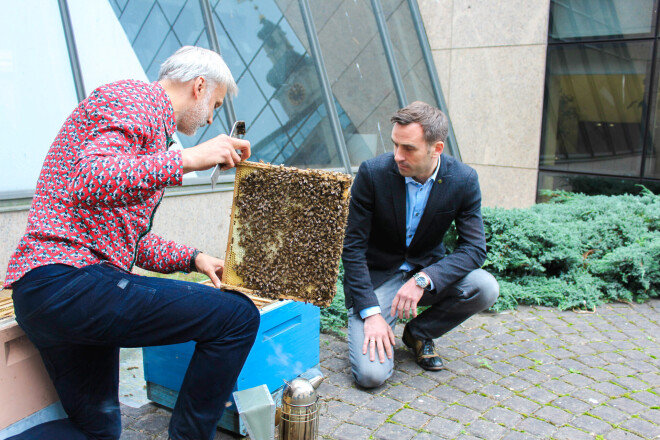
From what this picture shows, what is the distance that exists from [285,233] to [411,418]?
55.0 inches

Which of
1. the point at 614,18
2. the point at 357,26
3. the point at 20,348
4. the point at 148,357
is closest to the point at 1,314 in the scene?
the point at 20,348

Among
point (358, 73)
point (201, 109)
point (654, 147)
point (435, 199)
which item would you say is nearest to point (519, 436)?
point (435, 199)

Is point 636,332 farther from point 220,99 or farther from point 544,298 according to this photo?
point 220,99

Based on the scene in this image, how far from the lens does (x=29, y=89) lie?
4.81 metres

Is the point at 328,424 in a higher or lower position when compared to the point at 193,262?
lower

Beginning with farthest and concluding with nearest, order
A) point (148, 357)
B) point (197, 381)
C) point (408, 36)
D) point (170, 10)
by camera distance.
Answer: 1. point (408, 36)
2. point (170, 10)
3. point (148, 357)
4. point (197, 381)

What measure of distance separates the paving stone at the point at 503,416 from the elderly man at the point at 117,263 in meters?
1.61

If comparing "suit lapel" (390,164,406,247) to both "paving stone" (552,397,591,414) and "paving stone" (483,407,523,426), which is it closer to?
"paving stone" (483,407,523,426)

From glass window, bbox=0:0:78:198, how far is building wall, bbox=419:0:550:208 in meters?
6.48

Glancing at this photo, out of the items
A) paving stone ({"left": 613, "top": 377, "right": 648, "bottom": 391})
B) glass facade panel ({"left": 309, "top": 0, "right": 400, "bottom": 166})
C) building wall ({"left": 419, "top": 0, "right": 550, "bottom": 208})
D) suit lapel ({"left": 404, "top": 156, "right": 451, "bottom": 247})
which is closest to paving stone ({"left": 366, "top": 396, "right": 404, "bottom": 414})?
suit lapel ({"left": 404, "top": 156, "right": 451, "bottom": 247})

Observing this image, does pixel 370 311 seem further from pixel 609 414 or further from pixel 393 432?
pixel 609 414

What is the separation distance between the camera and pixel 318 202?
8.34 ft

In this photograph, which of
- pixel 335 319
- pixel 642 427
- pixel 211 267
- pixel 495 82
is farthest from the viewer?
pixel 495 82

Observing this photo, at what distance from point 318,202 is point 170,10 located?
15.5 ft
